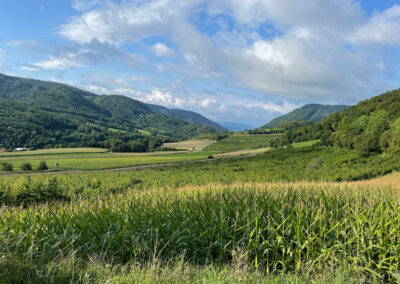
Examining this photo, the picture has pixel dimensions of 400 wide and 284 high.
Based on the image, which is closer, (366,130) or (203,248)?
(203,248)

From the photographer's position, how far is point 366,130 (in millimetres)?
79938

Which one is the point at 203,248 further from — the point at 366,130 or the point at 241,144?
the point at 241,144

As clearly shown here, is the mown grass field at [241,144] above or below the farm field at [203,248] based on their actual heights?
above

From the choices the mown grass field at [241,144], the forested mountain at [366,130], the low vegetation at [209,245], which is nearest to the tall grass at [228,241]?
the low vegetation at [209,245]

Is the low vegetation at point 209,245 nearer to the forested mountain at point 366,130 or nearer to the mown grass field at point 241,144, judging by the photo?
the forested mountain at point 366,130

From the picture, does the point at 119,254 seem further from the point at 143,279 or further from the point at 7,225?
the point at 7,225

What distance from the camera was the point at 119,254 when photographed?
202 inches

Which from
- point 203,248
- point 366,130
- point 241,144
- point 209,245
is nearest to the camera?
point 203,248

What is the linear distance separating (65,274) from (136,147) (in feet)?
386

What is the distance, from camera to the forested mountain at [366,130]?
203ft

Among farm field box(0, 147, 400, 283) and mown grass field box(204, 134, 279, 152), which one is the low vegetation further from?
mown grass field box(204, 134, 279, 152)

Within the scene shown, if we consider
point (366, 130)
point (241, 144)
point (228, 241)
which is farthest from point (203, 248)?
point (241, 144)

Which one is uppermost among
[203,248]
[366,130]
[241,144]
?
[366,130]

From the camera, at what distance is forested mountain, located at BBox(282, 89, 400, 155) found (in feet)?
203
